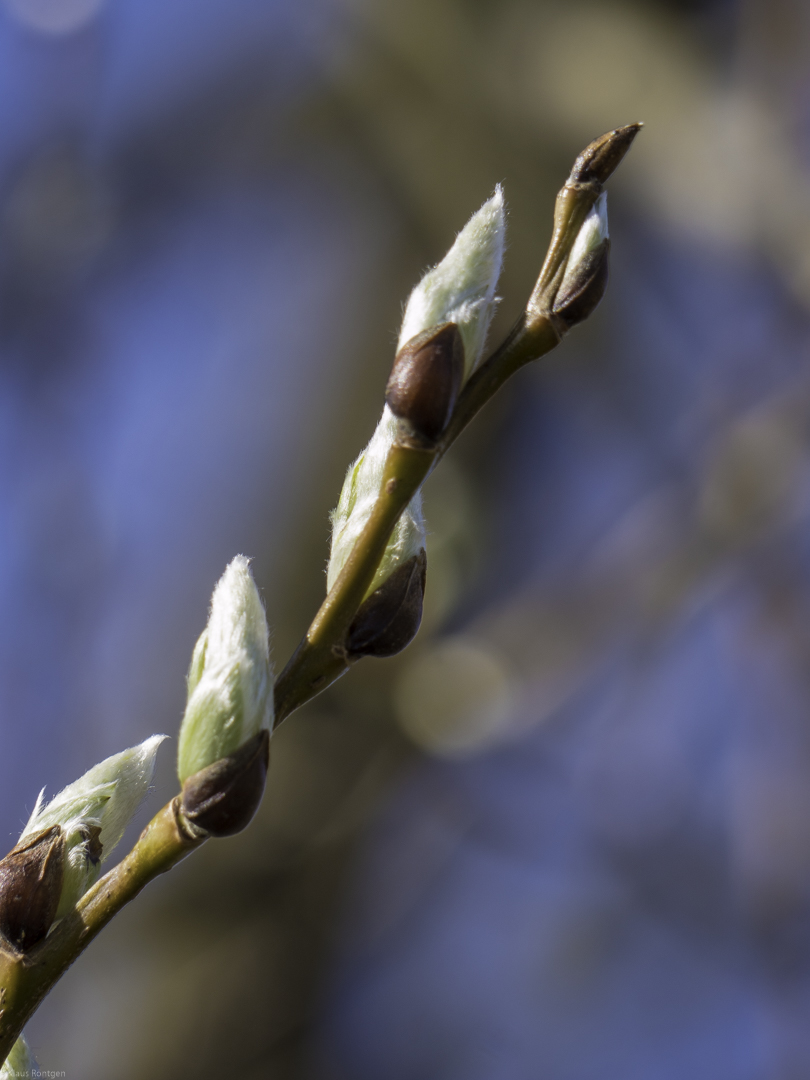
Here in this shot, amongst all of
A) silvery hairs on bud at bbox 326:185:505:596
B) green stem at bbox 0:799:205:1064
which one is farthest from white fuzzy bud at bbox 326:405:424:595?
green stem at bbox 0:799:205:1064

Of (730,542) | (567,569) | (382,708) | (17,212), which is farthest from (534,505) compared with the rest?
(17,212)

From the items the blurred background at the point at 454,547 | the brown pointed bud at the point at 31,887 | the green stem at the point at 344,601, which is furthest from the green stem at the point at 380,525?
the blurred background at the point at 454,547

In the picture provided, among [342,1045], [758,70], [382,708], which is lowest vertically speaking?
[342,1045]

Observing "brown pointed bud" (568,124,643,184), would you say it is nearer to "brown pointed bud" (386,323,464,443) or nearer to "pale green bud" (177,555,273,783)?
"brown pointed bud" (386,323,464,443)

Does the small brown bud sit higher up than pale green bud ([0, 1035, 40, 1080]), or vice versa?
the small brown bud

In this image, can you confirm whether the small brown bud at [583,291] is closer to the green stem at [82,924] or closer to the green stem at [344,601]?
the green stem at [344,601]

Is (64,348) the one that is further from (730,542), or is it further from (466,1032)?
(466,1032)
